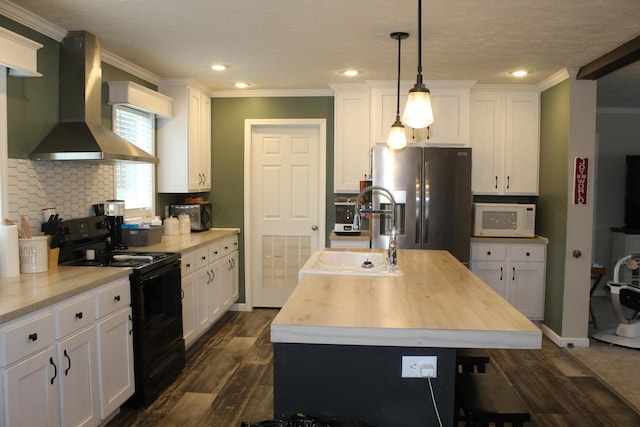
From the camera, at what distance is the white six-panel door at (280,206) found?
538cm

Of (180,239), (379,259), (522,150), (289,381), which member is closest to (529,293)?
(522,150)

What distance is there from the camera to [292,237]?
547 centimetres

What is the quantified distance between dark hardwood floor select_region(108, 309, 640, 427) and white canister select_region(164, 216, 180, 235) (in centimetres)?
104

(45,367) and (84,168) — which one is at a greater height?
(84,168)

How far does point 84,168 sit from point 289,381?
253 cm

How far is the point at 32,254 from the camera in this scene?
9.09ft

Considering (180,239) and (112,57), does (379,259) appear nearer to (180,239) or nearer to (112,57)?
(180,239)

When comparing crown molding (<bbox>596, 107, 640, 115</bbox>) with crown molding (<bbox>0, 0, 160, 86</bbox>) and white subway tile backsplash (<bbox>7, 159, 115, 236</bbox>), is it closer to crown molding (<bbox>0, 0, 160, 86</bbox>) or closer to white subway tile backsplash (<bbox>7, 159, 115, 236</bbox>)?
crown molding (<bbox>0, 0, 160, 86</bbox>)

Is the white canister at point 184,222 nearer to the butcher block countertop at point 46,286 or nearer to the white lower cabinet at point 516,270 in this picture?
the butcher block countertop at point 46,286

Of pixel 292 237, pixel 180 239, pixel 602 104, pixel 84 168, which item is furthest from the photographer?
pixel 602 104

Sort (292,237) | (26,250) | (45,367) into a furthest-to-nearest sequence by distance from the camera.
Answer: (292,237)
(26,250)
(45,367)

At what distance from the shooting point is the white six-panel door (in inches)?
212

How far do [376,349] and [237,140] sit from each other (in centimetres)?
396

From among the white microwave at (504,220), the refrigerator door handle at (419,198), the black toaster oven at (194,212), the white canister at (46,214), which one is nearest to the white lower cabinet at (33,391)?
the white canister at (46,214)
